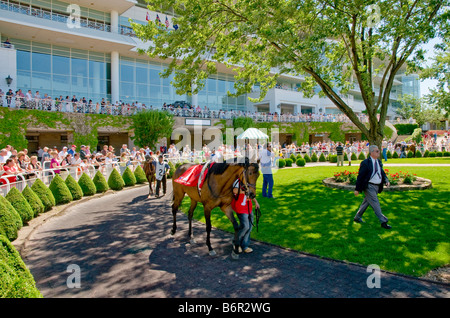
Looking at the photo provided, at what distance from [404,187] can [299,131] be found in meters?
28.9

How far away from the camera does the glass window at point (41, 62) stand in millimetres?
26906

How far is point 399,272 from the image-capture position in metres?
4.80

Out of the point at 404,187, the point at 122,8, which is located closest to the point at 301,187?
the point at 404,187

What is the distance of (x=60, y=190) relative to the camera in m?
10.8

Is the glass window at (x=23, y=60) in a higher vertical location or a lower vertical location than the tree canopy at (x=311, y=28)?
higher

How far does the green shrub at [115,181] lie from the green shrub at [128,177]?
1.03m

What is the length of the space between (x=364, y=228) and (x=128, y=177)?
12069 mm

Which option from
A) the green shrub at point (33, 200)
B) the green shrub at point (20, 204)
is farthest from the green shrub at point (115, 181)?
the green shrub at point (20, 204)

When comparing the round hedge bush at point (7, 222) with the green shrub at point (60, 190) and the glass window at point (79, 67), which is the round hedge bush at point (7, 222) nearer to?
the green shrub at point (60, 190)

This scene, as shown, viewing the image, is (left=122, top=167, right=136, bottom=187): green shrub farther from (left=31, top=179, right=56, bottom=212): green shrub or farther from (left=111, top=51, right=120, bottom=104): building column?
(left=111, top=51, right=120, bottom=104): building column

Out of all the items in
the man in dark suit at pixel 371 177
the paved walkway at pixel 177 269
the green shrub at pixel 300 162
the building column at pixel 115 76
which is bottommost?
the paved walkway at pixel 177 269

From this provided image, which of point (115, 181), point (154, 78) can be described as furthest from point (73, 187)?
point (154, 78)

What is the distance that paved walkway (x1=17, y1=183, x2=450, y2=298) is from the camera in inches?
171
